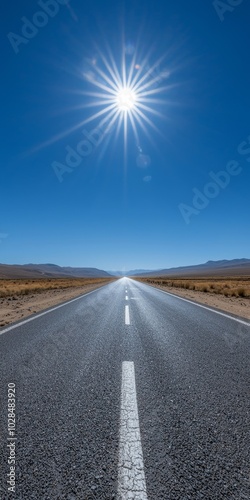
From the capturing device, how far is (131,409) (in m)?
2.70

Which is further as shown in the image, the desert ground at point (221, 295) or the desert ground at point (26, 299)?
the desert ground at point (221, 295)

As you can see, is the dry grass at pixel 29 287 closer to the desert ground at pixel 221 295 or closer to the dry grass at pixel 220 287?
the desert ground at pixel 221 295

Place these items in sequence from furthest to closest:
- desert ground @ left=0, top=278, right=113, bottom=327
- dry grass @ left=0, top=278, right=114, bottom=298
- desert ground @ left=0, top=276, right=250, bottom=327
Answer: dry grass @ left=0, top=278, right=114, bottom=298 < desert ground @ left=0, top=276, right=250, bottom=327 < desert ground @ left=0, top=278, right=113, bottom=327

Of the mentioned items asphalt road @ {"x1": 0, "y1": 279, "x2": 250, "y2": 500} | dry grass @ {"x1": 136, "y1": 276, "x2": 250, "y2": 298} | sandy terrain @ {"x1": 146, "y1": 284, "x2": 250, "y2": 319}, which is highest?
dry grass @ {"x1": 136, "y1": 276, "x2": 250, "y2": 298}

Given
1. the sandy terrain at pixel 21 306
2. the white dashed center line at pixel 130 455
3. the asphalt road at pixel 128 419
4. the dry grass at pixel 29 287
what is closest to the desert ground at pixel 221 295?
the asphalt road at pixel 128 419

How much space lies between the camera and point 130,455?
77.3 inches

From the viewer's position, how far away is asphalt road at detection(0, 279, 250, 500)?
1.72 m

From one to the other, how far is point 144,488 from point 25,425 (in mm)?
1325

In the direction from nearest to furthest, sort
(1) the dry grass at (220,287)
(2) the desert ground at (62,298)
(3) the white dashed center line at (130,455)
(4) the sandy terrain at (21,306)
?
(3) the white dashed center line at (130,455), (4) the sandy terrain at (21,306), (2) the desert ground at (62,298), (1) the dry grass at (220,287)

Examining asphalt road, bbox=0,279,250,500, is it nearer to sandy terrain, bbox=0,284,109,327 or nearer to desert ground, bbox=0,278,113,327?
sandy terrain, bbox=0,284,109,327

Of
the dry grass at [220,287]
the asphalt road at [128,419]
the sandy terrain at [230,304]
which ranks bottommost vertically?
the asphalt road at [128,419]

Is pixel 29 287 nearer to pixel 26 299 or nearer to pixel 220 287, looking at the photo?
pixel 26 299

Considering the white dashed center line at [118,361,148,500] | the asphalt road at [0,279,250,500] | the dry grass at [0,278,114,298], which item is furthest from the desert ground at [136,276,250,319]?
the dry grass at [0,278,114,298]

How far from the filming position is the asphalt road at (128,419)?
1.72 metres
